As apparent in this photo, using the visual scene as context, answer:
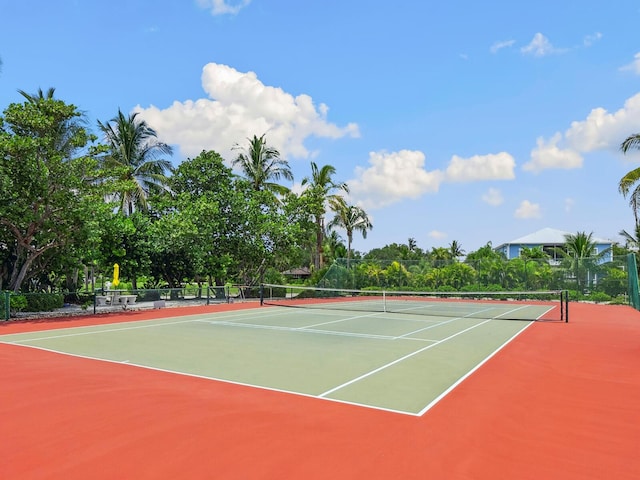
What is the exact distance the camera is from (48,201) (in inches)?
693

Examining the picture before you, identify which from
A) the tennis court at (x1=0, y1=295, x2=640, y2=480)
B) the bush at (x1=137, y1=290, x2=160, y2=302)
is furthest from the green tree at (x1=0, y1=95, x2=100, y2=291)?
the tennis court at (x1=0, y1=295, x2=640, y2=480)

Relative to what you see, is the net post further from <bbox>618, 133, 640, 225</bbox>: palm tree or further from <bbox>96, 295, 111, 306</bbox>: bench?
<bbox>618, 133, 640, 225</bbox>: palm tree

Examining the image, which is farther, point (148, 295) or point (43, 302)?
point (148, 295)

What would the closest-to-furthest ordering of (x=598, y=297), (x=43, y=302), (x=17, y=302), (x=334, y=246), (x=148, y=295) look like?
(x=17, y=302)
(x=43, y=302)
(x=148, y=295)
(x=598, y=297)
(x=334, y=246)

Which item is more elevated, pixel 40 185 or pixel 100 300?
pixel 40 185

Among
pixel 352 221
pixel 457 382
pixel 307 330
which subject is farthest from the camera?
pixel 352 221

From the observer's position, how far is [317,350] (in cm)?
1060

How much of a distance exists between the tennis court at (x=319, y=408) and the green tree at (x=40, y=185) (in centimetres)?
713

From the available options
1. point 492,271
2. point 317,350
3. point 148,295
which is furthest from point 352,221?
point 317,350

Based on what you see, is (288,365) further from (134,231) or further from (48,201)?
(134,231)

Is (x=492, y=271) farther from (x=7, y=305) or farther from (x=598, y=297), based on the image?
(x=7, y=305)

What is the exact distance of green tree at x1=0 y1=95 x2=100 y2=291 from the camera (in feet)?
54.9

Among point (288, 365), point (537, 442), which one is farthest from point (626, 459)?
point (288, 365)

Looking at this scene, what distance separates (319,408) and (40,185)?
15.1 m
